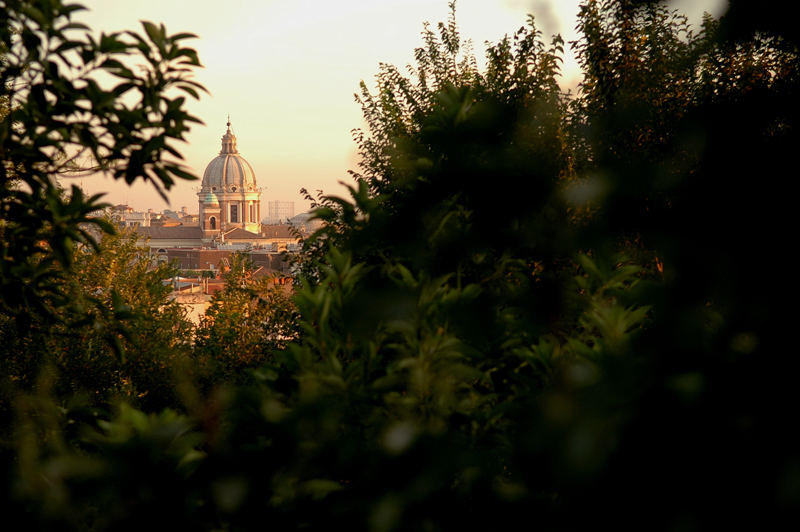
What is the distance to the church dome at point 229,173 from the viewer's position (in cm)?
17188

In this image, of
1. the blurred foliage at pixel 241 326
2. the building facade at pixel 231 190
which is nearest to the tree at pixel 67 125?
the blurred foliage at pixel 241 326

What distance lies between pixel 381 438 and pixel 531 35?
10186 millimetres

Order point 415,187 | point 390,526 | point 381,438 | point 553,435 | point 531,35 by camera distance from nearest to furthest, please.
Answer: point 553,435 → point 390,526 → point 381,438 → point 415,187 → point 531,35

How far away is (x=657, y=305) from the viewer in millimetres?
933

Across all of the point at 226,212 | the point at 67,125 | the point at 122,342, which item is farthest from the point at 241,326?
the point at 226,212

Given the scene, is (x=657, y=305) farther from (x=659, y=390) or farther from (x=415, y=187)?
(x=415, y=187)

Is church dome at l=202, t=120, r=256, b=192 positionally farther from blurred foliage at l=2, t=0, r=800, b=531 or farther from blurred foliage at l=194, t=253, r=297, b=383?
blurred foliage at l=2, t=0, r=800, b=531

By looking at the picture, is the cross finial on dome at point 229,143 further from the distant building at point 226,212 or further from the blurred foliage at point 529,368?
the blurred foliage at point 529,368

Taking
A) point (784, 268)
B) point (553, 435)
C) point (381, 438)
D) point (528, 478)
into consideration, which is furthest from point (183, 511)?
point (784, 268)

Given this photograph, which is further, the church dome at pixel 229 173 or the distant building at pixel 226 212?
the church dome at pixel 229 173

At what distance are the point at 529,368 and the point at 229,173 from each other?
180 m

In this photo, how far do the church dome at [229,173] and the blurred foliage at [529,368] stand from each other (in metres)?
177

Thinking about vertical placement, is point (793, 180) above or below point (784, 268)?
above

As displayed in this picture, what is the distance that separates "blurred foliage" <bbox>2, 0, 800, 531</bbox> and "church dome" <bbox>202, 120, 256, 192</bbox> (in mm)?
176694
